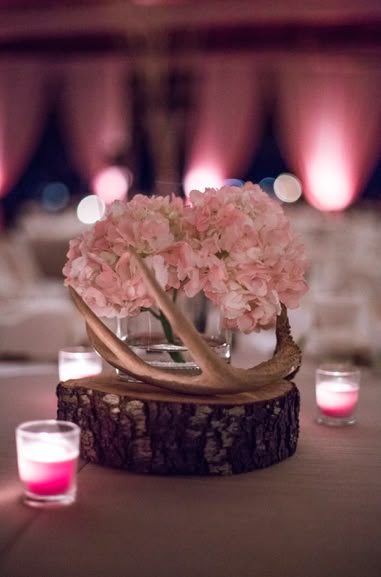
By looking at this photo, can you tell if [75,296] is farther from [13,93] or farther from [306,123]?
[13,93]

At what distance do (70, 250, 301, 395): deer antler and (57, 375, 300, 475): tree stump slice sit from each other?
0.09 feet

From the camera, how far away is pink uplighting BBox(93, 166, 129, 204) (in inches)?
396

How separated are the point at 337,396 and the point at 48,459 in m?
0.67

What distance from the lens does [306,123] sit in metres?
9.09

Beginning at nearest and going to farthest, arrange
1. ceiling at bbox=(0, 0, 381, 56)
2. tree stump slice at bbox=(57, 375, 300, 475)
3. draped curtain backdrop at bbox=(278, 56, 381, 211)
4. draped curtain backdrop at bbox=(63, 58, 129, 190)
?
1. tree stump slice at bbox=(57, 375, 300, 475)
2. ceiling at bbox=(0, 0, 381, 56)
3. draped curtain backdrop at bbox=(278, 56, 381, 211)
4. draped curtain backdrop at bbox=(63, 58, 129, 190)

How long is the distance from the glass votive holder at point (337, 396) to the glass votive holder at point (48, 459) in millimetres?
630

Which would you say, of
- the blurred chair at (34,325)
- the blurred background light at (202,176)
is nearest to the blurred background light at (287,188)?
the blurred background light at (202,176)

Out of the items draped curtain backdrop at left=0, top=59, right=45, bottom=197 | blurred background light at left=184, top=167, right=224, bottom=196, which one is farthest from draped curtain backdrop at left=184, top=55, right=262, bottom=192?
draped curtain backdrop at left=0, top=59, right=45, bottom=197

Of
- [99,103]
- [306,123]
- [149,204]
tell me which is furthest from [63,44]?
[149,204]

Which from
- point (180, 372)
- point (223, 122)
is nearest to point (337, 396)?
point (180, 372)

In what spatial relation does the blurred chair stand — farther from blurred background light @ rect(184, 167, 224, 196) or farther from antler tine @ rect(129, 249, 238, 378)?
blurred background light @ rect(184, 167, 224, 196)

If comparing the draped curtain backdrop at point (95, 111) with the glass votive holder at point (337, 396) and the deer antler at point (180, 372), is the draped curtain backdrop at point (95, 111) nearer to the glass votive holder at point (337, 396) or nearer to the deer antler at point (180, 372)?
the glass votive holder at point (337, 396)

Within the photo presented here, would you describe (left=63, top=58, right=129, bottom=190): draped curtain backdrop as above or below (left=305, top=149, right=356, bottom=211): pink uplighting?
above

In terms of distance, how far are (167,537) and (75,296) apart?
466mm
